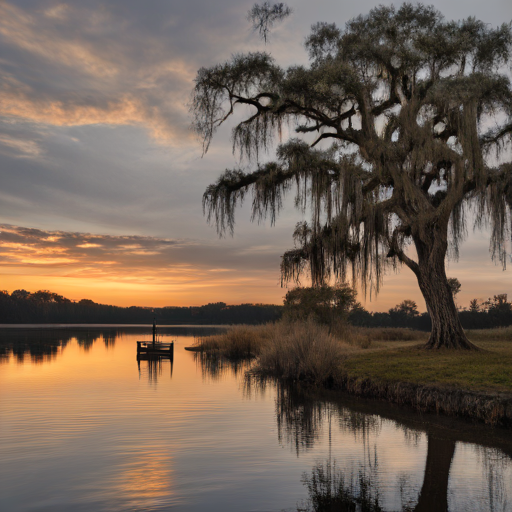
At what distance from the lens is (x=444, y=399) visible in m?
14.3

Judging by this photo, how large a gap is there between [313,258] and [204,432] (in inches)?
413

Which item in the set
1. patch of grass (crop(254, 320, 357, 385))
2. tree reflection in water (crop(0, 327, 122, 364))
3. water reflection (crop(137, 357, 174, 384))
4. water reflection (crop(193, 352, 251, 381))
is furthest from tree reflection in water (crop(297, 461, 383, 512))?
tree reflection in water (crop(0, 327, 122, 364))

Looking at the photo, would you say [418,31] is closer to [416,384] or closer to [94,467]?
→ [416,384]

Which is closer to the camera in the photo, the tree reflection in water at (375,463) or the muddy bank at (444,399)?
the tree reflection in water at (375,463)

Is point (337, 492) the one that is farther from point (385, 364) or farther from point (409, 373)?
point (385, 364)

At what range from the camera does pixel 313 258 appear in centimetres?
2284

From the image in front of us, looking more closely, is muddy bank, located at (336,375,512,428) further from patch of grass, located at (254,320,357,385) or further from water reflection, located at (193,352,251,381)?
water reflection, located at (193,352,251,381)

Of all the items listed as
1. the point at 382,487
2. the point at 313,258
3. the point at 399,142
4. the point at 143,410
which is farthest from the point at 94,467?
the point at 399,142

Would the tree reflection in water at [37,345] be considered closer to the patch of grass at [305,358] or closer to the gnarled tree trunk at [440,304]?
the patch of grass at [305,358]

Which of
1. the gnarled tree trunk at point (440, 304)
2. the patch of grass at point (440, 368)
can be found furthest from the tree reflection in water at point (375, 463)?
the gnarled tree trunk at point (440, 304)

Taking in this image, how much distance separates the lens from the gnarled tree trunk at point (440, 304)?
21766 mm

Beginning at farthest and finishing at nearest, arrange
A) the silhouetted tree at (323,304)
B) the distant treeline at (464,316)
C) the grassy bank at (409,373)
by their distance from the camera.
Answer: the distant treeline at (464,316), the silhouetted tree at (323,304), the grassy bank at (409,373)

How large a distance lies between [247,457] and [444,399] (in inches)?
239

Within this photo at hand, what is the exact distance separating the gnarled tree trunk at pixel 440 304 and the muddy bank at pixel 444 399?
19.3ft
